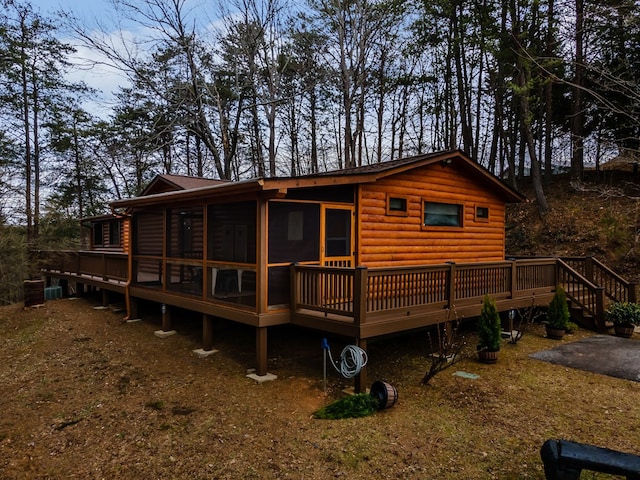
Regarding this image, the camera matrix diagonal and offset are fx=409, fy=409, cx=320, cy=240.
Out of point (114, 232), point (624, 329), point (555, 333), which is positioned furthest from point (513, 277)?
point (114, 232)

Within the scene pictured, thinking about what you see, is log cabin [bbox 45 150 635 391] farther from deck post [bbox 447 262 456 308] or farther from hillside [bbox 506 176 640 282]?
hillside [bbox 506 176 640 282]

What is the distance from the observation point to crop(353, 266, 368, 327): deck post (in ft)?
17.4

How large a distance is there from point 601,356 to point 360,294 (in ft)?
15.5

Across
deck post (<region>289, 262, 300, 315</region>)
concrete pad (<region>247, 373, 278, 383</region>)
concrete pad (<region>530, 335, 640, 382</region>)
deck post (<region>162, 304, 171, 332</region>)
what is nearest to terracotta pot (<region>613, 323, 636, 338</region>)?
concrete pad (<region>530, 335, 640, 382</region>)

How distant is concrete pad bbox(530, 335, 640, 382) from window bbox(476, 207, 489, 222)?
338 centimetres

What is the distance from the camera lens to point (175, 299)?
8297 mm

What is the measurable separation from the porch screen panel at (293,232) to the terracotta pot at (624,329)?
6.46m

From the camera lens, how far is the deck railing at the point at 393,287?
5.53m

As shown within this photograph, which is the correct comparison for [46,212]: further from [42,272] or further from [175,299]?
[175,299]

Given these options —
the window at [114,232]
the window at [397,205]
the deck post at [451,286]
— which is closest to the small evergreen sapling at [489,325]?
the deck post at [451,286]

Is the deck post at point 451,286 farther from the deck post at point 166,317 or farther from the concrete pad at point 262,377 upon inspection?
the deck post at point 166,317

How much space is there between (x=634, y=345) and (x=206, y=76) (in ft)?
58.0

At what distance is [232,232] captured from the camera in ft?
22.5

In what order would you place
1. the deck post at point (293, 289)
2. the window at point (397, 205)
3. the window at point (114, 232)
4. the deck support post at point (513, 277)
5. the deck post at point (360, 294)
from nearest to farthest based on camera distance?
the deck post at point (360, 294)
the deck post at point (293, 289)
the deck support post at point (513, 277)
the window at point (397, 205)
the window at point (114, 232)
